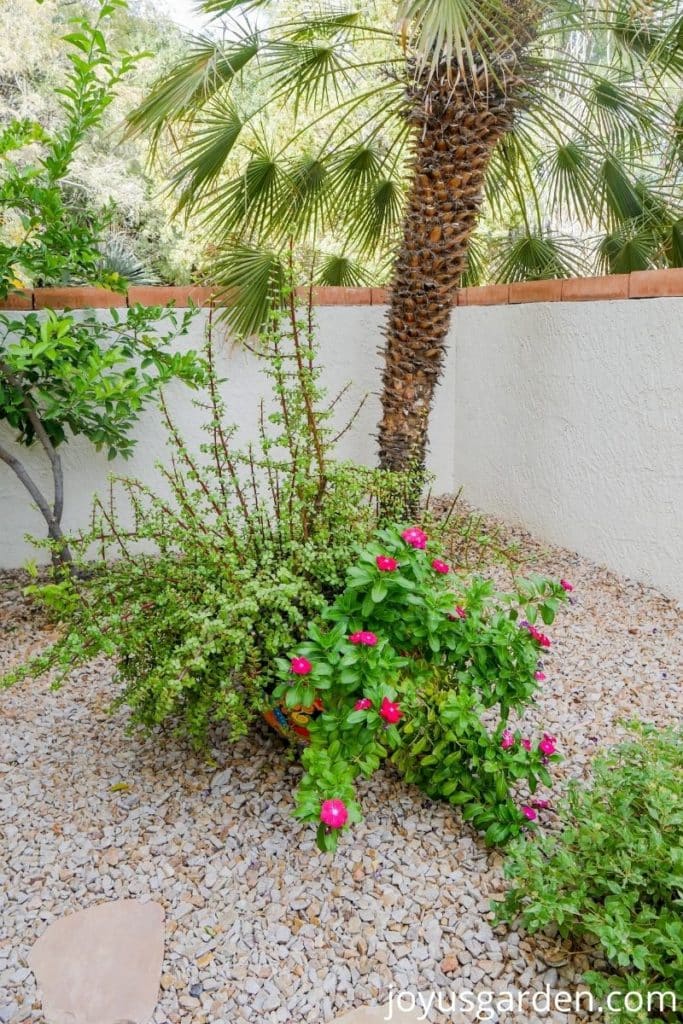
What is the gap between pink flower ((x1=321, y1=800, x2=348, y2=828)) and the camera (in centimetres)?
173

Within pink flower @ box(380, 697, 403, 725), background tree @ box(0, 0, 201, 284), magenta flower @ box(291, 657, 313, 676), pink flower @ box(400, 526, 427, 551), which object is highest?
background tree @ box(0, 0, 201, 284)

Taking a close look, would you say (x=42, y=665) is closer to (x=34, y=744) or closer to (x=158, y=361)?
(x=34, y=744)

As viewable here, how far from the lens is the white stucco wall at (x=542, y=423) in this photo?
12.3 feet

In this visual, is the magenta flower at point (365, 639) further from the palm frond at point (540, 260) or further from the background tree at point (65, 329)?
the palm frond at point (540, 260)

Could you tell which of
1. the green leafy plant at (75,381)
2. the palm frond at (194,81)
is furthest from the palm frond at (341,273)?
the palm frond at (194,81)

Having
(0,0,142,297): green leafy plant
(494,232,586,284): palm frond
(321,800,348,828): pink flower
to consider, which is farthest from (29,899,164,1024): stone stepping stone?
(494,232,586,284): palm frond

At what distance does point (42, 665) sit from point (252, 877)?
0.83 m

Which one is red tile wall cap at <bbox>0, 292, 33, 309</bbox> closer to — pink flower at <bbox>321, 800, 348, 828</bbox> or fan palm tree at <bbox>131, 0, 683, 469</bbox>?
fan palm tree at <bbox>131, 0, 683, 469</bbox>

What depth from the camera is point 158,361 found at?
3.31 metres

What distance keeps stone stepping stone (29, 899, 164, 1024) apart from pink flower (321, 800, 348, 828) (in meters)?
0.58

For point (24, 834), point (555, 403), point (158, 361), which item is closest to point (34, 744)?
point (24, 834)

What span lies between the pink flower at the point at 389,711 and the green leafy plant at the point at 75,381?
1.48 metres

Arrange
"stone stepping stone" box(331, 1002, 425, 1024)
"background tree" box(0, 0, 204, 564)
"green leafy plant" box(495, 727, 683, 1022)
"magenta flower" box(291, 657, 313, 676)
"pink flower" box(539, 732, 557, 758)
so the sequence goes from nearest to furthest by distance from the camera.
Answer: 1. "green leafy plant" box(495, 727, 683, 1022)
2. "stone stepping stone" box(331, 1002, 425, 1024)
3. "magenta flower" box(291, 657, 313, 676)
4. "pink flower" box(539, 732, 557, 758)
5. "background tree" box(0, 0, 204, 564)

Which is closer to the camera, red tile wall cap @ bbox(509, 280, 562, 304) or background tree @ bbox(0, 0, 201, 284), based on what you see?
red tile wall cap @ bbox(509, 280, 562, 304)
